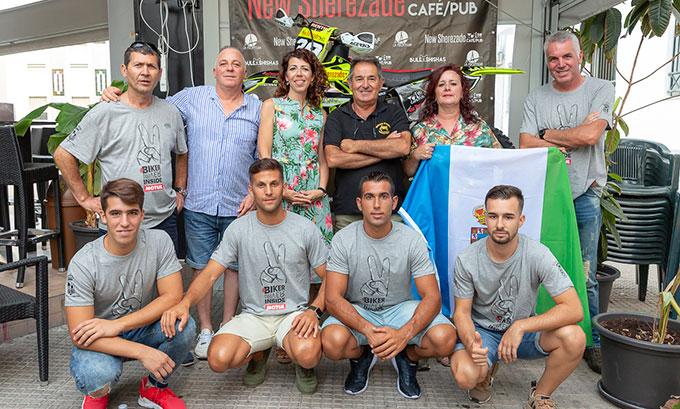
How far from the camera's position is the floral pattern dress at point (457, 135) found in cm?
308

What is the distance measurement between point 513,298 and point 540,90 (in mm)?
1295

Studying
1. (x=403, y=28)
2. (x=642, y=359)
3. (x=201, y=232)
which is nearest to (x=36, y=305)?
(x=201, y=232)

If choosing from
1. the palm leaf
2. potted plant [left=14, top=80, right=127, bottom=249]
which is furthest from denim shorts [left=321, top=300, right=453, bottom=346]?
potted plant [left=14, top=80, right=127, bottom=249]

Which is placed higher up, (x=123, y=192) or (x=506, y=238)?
(x=123, y=192)

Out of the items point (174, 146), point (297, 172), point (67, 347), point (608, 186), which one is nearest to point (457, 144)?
point (297, 172)

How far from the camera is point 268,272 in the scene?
2.77 metres

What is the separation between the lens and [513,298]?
2572 millimetres

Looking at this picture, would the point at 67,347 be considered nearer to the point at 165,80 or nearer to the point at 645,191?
the point at 165,80

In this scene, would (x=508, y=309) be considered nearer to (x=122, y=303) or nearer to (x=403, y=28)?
(x=122, y=303)

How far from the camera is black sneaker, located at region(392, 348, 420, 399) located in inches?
105

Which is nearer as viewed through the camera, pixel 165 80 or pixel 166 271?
pixel 166 271

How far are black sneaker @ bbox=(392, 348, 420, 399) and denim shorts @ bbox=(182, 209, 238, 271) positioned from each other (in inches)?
41.1

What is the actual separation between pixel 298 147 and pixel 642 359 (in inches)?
77.5

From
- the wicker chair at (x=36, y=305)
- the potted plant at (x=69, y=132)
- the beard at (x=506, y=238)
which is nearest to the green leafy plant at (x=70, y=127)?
the potted plant at (x=69, y=132)
